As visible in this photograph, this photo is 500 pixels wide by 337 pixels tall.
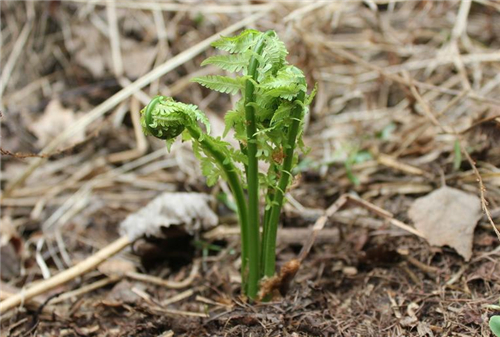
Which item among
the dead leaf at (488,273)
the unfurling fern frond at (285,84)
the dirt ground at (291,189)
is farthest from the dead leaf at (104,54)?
the dead leaf at (488,273)

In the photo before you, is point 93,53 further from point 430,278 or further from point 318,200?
point 430,278

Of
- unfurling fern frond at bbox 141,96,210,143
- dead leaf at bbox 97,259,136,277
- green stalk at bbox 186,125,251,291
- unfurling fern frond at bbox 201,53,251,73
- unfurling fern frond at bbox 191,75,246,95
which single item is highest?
unfurling fern frond at bbox 201,53,251,73

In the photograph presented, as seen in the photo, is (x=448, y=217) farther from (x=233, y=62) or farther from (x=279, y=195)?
(x=233, y=62)

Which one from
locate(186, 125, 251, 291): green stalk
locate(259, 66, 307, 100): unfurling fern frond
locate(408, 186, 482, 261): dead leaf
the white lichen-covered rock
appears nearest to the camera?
locate(259, 66, 307, 100): unfurling fern frond

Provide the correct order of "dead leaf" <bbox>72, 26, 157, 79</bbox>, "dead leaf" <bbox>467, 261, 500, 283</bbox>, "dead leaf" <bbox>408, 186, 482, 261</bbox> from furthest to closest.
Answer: "dead leaf" <bbox>72, 26, 157, 79</bbox> → "dead leaf" <bbox>408, 186, 482, 261</bbox> → "dead leaf" <bbox>467, 261, 500, 283</bbox>

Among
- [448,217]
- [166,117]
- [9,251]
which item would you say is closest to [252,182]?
[166,117]

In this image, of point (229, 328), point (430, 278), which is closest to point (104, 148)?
point (229, 328)

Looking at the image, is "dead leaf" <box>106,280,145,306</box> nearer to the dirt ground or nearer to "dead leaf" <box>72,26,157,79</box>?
the dirt ground

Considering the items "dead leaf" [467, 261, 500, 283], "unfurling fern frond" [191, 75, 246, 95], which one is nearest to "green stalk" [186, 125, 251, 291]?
"unfurling fern frond" [191, 75, 246, 95]
